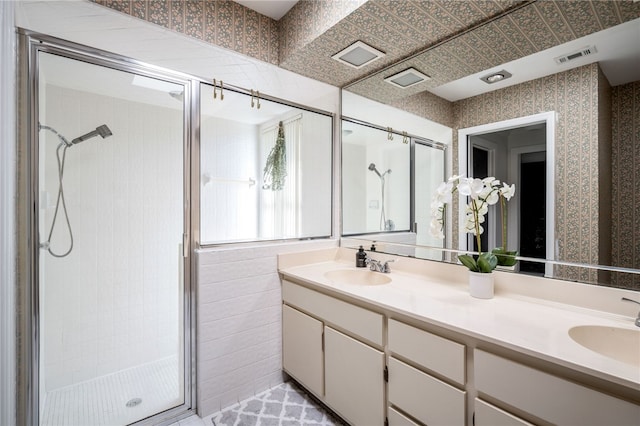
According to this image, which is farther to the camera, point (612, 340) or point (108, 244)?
point (108, 244)

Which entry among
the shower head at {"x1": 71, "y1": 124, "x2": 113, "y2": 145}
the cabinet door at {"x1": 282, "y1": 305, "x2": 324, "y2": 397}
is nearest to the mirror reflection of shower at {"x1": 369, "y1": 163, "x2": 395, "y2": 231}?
the cabinet door at {"x1": 282, "y1": 305, "x2": 324, "y2": 397}

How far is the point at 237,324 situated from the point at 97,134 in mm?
1353

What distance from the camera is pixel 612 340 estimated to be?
1034mm

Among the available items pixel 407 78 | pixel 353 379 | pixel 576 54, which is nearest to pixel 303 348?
pixel 353 379

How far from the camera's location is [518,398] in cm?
94

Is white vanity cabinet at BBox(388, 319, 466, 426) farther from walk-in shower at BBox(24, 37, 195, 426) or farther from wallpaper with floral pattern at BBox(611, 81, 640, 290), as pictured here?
walk-in shower at BBox(24, 37, 195, 426)

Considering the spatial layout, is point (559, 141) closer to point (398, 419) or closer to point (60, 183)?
point (398, 419)

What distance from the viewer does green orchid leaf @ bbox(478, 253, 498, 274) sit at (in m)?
1.36

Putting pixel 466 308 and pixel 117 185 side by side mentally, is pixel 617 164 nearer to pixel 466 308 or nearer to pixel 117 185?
pixel 466 308

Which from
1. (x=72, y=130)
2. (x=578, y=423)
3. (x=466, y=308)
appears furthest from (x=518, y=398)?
(x=72, y=130)

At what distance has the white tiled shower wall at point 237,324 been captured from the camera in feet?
5.75

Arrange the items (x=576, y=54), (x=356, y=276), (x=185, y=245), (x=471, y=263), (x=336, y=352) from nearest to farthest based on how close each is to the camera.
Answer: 1. (x=576, y=54)
2. (x=471, y=263)
3. (x=336, y=352)
4. (x=185, y=245)
5. (x=356, y=276)

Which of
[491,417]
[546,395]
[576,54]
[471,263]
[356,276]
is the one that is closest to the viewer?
[546,395]

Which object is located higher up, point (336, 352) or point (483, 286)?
point (483, 286)
